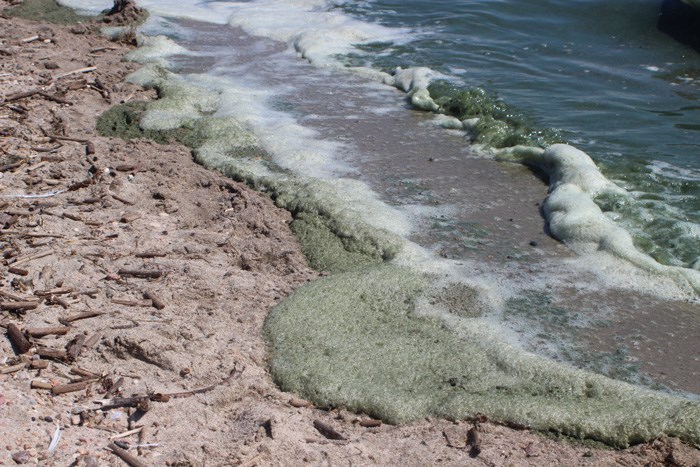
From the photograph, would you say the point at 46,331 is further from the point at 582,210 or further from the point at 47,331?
the point at 582,210

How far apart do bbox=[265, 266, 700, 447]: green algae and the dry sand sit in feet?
0.26

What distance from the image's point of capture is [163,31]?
8.27 meters

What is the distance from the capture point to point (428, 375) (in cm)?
332

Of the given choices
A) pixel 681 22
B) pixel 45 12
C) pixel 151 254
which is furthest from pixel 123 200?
pixel 681 22

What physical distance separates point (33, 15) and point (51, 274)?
17.9ft

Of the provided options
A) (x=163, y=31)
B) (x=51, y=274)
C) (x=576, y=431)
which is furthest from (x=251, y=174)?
(x=163, y=31)

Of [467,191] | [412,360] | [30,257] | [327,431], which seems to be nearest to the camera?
[327,431]

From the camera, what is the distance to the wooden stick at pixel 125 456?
8.44 ft

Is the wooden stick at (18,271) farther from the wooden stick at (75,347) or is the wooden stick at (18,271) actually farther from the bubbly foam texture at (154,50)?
the bubbly foam texture at (154,50)

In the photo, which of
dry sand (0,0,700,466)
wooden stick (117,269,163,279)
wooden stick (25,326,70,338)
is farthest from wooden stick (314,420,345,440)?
wooden stick (117,269,163,279)

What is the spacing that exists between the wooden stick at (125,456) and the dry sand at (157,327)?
2 centimetres

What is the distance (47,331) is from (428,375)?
1.47m

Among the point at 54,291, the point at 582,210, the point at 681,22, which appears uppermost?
the point at 681,22

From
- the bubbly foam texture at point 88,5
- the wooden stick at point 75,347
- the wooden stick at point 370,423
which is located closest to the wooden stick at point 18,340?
the wooden stick at point 75,347
